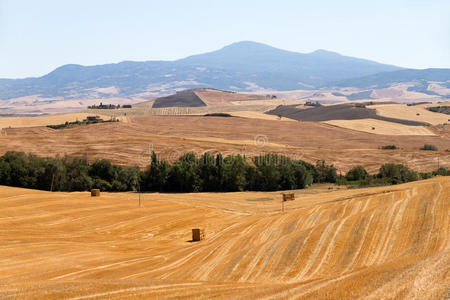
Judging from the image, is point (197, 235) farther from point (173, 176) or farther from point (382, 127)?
point (382, 127)

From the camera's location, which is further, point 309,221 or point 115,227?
point 115,227

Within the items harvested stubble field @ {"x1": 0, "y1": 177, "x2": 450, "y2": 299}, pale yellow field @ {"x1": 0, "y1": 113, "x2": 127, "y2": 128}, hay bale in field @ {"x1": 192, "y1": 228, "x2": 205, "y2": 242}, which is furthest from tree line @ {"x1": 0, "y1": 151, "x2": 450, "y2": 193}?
pale yellow field @ {"x1": 0, "y1": 113, "x2": 127, "y2": 128}

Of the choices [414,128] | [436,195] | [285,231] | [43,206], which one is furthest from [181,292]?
[414,128]

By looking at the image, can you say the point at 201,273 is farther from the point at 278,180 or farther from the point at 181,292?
the point at 278,180

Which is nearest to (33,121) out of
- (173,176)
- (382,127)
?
(173,176)

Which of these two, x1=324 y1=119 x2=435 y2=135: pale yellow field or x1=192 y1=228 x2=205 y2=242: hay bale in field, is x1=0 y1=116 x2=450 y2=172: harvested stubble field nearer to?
x1=324 y1=119 x2=435 y2=135: pale yellow field

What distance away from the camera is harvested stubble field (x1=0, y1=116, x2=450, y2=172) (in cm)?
11497

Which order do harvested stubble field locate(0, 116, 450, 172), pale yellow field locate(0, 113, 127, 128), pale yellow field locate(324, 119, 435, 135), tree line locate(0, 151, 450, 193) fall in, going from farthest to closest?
pale yellow field locate(324, 119, 435, 135)
pale yellow field locate(0, 113, 127, 128)
harvested stubble field locate(0, 116, 450, 172)
tree line locate(0, 151, 450, 193)

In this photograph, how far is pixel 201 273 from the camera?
32719 millimetres

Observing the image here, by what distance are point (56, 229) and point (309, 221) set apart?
92.0 feet

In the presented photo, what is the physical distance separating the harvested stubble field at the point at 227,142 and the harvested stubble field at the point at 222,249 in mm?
44691

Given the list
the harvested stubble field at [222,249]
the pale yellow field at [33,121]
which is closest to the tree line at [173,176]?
the harvested stubble field at [222,249]

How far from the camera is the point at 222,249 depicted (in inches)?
1601

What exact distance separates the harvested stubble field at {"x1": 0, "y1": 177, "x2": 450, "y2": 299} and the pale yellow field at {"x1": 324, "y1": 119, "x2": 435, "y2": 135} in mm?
109184
